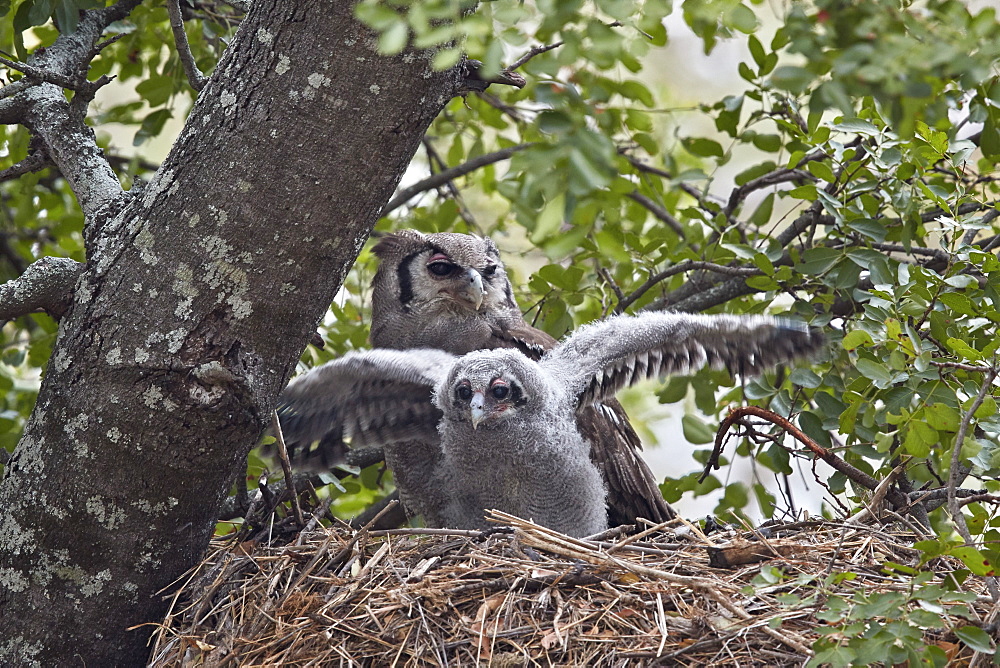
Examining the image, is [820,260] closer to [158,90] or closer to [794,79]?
[794,79]

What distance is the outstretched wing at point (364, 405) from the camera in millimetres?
2909

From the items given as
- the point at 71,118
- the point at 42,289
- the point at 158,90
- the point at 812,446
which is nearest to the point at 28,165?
the point at 71,118

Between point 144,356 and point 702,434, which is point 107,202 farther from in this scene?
point 702,434

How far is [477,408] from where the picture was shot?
2787mm

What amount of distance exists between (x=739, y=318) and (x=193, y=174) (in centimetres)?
159

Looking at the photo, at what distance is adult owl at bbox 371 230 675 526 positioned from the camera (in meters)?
3.25

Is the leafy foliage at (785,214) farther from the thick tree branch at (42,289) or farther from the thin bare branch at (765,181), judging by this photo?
the thick tree branch at (42,289)

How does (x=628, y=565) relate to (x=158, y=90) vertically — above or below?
below

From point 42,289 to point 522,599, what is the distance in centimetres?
136

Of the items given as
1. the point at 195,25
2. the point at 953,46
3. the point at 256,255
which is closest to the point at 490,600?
the point at 256,255

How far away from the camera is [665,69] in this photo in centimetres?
823

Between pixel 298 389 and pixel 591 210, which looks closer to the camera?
pixel 591 210

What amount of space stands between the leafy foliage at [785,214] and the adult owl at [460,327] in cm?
19

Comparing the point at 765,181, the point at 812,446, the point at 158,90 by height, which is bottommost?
the point at 812,446
